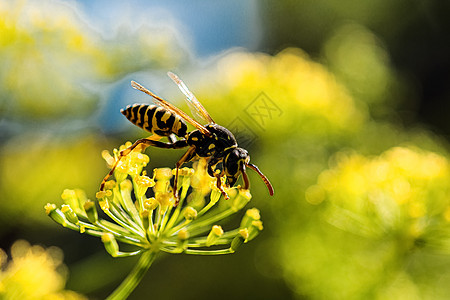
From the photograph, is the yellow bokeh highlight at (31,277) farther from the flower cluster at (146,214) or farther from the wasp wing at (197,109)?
the wasp wing at (197,109)

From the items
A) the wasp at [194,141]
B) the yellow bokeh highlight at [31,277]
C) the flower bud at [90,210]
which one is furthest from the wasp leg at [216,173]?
the yellow bokeh highlight at [31,277]

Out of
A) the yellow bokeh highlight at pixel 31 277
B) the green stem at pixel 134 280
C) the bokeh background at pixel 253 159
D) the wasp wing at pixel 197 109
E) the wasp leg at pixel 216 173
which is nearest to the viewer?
the green stem at pixel 134 280

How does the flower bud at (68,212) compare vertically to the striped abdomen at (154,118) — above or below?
below

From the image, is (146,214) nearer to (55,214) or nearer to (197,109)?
(55,214)

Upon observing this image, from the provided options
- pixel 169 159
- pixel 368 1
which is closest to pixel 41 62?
pixel 169 159

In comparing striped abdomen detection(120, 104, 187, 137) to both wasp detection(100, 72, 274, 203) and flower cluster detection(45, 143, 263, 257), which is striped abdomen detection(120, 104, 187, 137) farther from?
flower cluster detection(45, 143, 263, 257)

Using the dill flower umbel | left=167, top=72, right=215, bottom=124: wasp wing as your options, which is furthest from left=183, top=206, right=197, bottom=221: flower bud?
left=167, top=72, right=215, bottom=124: wasp wing

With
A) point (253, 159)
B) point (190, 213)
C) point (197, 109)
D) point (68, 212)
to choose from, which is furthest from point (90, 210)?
point (253, 159)
